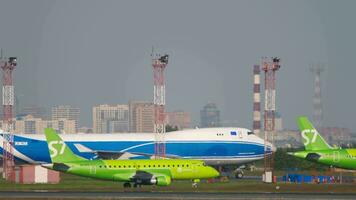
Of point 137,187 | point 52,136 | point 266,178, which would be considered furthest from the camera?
point 266,178

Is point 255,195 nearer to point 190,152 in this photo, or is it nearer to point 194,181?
point 194,181

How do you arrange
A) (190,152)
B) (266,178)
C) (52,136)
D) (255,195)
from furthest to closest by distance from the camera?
(190,152) < (266,178) < (52,136) < (255,195)

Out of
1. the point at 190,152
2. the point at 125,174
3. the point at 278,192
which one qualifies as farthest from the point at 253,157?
the point at 278,192

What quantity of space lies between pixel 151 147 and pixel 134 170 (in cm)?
4382

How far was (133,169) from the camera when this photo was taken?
108812mm

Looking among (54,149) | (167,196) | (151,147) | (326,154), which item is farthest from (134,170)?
(151,147)

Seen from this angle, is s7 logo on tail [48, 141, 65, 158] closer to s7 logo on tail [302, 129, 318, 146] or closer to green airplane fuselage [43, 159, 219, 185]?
green airplane fuselage [43, 159, 219, 185]

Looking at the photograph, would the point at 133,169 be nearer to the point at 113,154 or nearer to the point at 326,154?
the point at 326,154

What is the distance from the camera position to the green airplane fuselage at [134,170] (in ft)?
354

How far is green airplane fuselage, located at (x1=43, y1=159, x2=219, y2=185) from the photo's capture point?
107750mm

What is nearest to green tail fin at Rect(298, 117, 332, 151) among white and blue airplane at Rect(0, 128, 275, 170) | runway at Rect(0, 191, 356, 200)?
white and blue airplane at Rect(0, 128, 275, 170)

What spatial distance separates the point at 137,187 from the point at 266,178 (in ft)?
79.1

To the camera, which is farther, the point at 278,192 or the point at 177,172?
the point at 177,172

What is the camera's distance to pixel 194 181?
117188mm
